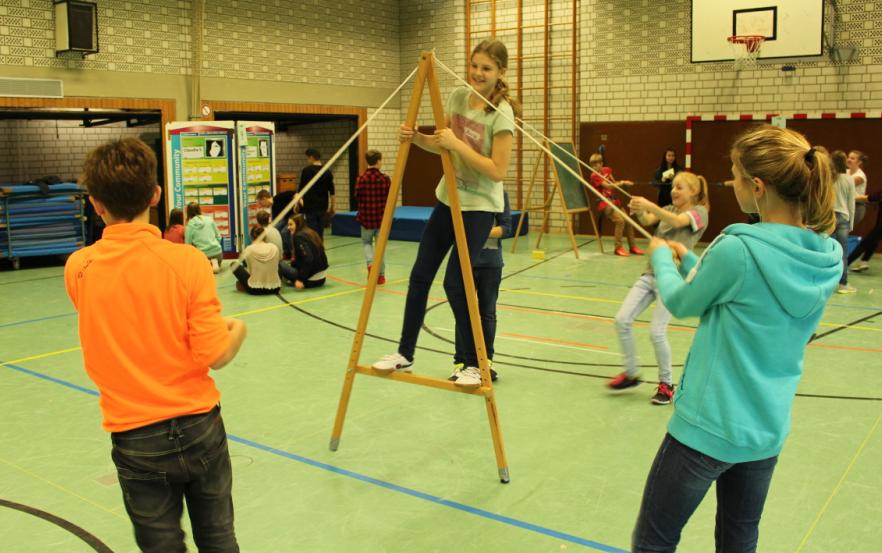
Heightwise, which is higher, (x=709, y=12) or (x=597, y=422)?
(x=709, y=12)

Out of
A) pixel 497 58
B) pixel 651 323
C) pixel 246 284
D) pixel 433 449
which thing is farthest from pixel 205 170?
pixel 497 58

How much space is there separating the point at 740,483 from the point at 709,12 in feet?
36.3

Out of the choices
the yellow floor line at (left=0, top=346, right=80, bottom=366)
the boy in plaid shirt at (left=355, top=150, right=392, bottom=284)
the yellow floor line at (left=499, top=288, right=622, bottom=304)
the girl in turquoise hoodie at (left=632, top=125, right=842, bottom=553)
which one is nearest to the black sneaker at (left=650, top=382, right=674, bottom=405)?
the girl in turquoise hoodie at (left=632, top=125, right=842, bottom=553)

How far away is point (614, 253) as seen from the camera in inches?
472

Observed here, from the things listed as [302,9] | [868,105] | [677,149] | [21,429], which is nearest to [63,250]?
[302,9]

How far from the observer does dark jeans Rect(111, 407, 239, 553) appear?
2.09m

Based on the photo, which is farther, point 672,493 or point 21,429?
point 21,429

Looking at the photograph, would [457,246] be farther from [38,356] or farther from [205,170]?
[205,170]

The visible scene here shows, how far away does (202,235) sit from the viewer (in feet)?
29.4

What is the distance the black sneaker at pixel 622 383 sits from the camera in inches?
205

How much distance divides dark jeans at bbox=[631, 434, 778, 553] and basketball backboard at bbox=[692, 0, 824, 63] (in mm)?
10567

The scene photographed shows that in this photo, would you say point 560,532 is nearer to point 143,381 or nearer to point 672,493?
point 672,493

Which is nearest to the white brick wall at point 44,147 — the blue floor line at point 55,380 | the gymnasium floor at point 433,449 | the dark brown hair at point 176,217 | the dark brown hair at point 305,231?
the dark brown hair at point 176,217

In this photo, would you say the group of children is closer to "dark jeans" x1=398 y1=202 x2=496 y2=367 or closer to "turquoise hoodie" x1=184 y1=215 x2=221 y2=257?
"dark jeans" x1=398 y1=202 x2=496 y2=367
